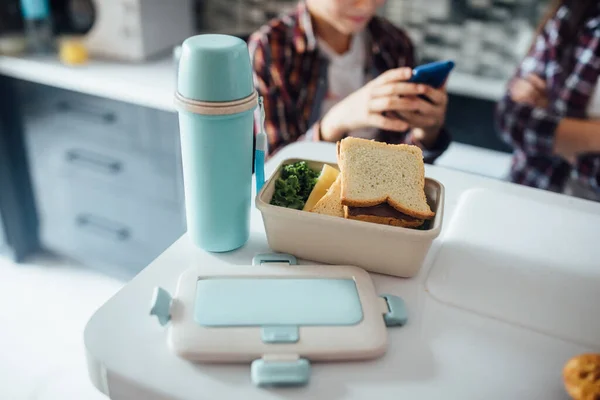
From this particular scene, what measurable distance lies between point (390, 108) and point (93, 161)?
1.14m

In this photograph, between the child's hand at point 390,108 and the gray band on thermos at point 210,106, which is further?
the child's hand at point 390,108

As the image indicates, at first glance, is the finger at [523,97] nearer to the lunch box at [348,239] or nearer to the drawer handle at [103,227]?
the lunch box at [348,239]

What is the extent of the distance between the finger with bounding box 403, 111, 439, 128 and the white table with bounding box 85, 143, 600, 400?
485 millimetres

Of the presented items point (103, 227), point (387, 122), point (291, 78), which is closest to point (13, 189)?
point (103, 227)

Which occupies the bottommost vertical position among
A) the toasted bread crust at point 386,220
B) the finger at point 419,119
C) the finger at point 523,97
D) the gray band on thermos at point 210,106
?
the finger at point 523,97

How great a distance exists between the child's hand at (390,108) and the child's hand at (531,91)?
37 cm

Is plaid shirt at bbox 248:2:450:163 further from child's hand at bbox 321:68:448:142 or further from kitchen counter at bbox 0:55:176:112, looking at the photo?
kitchen counter at bbox 0:55:176:112

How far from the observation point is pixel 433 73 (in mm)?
892

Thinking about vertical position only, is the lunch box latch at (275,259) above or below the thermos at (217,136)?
below

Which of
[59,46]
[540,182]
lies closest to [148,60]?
[59,46]

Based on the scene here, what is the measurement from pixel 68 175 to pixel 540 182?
147cm

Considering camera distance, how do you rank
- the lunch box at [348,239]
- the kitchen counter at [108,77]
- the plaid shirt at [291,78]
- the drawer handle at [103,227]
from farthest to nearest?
1. the drawer handle at [103,227]
2. the kitchen counter at [108,77]
3. the plaid shirt at [291,78]
4. the lunch box at [348,239]

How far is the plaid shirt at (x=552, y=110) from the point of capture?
4.30 feet

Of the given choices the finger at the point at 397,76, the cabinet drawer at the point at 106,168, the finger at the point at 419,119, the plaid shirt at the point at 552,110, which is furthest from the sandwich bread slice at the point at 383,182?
the cabinet drawer at the point at 106,168
